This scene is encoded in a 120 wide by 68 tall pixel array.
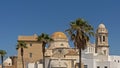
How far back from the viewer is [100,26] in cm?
10469

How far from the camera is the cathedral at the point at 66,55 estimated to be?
8769 centimetres

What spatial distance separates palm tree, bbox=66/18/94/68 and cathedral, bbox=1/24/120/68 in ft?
89.2

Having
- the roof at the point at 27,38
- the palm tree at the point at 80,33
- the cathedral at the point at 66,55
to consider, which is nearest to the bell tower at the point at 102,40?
the cathedral at the point at 66,55

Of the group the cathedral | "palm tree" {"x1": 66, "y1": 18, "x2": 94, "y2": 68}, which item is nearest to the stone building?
the cathedral

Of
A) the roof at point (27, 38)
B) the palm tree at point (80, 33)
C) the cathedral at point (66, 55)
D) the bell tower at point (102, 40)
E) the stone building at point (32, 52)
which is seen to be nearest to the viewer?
the palm tree at point (80, 33)

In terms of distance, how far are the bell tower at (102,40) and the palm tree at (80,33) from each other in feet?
163

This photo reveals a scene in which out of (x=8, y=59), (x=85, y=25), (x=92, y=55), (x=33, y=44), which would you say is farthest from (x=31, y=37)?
(x=85, y=25)

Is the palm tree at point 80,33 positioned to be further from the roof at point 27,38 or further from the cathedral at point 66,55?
the roof at point 27,38

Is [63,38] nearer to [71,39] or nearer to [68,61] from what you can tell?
[68,61]

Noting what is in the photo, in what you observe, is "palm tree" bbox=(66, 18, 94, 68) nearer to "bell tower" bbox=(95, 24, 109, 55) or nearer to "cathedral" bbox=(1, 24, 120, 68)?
"cathedral" bbox=(1, 24, 120, 68)

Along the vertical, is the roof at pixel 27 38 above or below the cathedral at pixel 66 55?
above

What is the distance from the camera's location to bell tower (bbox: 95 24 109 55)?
104 meters

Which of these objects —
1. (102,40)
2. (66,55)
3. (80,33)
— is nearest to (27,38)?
(66,55)

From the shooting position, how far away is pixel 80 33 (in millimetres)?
53062
